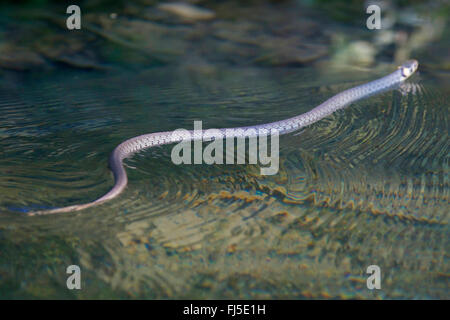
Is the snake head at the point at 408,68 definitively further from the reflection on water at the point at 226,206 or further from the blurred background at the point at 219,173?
the reflection on water at the point at 226,206

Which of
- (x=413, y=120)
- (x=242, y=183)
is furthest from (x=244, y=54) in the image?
(x=242, y=183)

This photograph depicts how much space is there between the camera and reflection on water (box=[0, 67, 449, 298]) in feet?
8.62

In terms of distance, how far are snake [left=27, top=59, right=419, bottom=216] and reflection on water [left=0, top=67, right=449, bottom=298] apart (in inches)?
3.0

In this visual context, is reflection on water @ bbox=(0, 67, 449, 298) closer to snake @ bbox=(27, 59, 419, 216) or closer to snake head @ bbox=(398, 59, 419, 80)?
snake @ bbox=(27, 59, 419, 216)

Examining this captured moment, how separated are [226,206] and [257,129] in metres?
1.34

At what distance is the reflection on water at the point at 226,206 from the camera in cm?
263

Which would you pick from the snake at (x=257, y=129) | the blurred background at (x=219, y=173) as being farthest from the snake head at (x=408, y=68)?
the blurred background at (x=219, y=173)

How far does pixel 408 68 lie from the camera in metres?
5.82

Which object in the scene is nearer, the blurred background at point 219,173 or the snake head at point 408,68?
the blurred background at point 219,173

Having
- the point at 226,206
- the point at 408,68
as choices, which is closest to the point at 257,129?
the point at 226,206

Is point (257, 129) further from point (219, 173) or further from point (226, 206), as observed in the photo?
point (226, 206)

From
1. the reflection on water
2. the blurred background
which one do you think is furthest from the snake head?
the reflection on water

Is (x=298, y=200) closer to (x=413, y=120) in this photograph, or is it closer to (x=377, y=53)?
(x=413, y=120)
